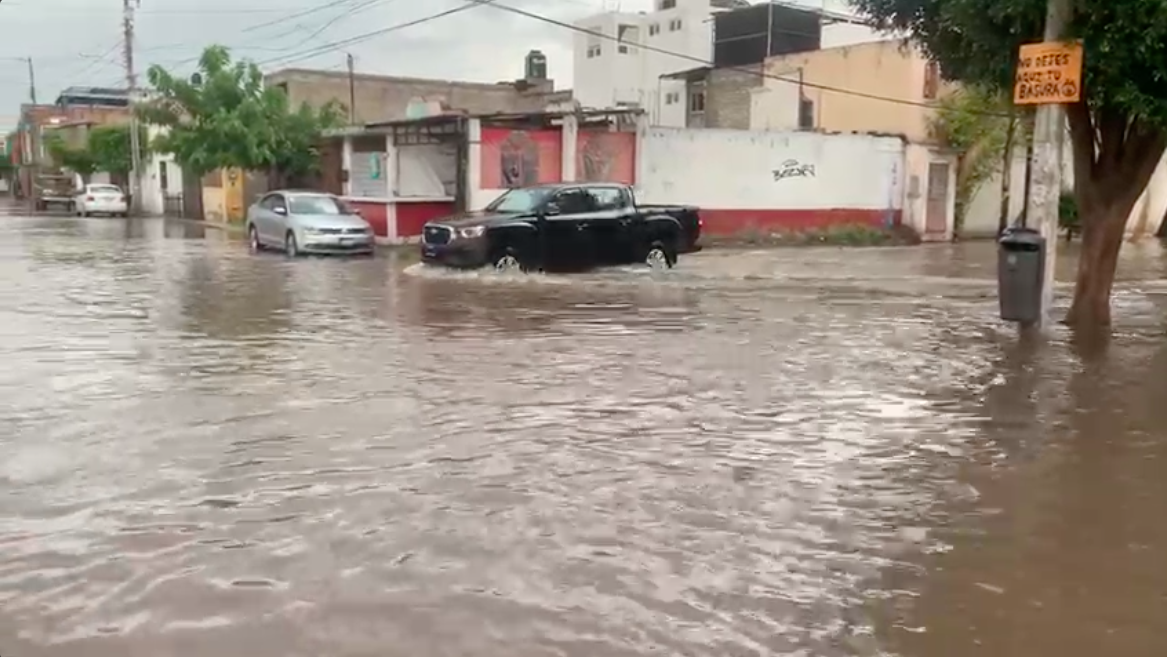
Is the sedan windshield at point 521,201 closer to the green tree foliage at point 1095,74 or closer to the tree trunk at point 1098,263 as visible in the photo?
the green tree foliage at point 1095,74

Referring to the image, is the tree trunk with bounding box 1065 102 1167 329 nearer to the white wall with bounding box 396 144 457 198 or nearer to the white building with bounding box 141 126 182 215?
the white wall with bounding box 396 144 457 198

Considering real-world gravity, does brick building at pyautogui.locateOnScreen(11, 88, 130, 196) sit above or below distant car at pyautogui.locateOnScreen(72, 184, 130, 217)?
above

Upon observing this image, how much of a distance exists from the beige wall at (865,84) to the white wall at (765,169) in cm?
260

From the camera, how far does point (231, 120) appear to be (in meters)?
33.3

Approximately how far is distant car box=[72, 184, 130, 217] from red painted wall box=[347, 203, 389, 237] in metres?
23.3

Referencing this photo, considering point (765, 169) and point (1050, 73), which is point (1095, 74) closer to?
point (1050, 73)

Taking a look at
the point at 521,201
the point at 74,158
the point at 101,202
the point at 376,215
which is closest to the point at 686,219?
the point at 521,201

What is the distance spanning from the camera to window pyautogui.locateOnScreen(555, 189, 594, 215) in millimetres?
20453

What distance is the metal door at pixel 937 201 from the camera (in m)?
33.8

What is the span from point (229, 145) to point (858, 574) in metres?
31.6

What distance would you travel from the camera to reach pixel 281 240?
25141 mm

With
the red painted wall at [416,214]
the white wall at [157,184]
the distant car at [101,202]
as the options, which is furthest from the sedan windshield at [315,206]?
the white wall at [157,184]

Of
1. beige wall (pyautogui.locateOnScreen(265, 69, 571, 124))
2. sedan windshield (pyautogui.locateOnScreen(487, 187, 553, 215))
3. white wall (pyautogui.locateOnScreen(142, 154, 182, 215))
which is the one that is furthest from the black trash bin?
white wall (pyautogui.locateOnScreen(142, 154, 182, 215))

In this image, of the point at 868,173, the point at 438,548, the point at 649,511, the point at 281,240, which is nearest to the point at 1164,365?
the point at 649,511
